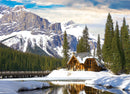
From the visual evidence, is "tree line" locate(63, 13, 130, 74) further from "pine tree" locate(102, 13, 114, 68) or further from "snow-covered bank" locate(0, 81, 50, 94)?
"snow-covered bank" locate(0, 81, 50, 94)

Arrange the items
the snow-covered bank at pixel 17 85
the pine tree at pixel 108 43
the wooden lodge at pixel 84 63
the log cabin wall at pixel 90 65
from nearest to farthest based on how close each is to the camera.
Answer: the snow-covered bank at pixel 17 85 < the pine tree at pixel 108 43 < the wooden lodge at pixel 84 63 < the log cabin wall at pixel 90 65

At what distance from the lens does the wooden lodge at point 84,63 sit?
251ft

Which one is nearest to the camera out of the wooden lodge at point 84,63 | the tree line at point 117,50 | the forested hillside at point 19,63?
the tree line at point 117,50

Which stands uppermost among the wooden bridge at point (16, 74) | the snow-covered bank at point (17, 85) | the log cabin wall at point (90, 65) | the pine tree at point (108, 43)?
the pine tree at point (108, 43)

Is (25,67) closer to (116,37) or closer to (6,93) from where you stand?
(116,37)

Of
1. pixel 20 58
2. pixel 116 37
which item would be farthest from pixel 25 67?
pixel 116 37

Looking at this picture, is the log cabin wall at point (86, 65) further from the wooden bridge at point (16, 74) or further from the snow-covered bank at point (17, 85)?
the snow-covered bank at point (17, 85)

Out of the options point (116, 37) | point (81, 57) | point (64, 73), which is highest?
point (116, 37)

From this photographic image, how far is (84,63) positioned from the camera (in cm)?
7581

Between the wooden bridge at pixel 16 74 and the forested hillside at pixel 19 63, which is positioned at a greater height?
the forested hillside at pixel 19 63

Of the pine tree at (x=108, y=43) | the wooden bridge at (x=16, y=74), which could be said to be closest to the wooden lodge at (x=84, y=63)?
the pine tree at (x=108, y=43)

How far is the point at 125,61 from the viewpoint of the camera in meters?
67.9

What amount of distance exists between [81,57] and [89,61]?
3.13 metres

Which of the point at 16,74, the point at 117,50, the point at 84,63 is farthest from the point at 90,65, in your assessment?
the point at 16,74
